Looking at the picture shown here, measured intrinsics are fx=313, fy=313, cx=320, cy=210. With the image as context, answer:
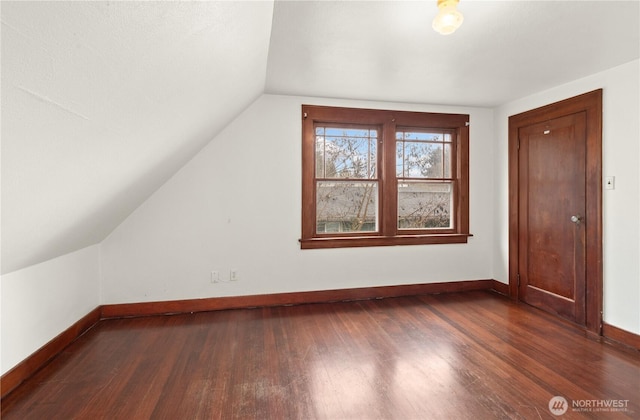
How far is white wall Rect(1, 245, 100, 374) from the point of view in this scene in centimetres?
185

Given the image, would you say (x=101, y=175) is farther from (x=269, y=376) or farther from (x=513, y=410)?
(x=513, y=410)

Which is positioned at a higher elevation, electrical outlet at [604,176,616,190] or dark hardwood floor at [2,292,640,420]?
electrical outlet at [604,176,616,190]

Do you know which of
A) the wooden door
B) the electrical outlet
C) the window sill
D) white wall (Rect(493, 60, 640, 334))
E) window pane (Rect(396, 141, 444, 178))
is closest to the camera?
white wall (Rect(493, 60, 640, 334))

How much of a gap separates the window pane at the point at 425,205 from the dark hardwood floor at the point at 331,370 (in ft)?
3.86

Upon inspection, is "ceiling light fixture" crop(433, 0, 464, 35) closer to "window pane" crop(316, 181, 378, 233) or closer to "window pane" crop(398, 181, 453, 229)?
"window pane" crop(316, 181, 378, 233)

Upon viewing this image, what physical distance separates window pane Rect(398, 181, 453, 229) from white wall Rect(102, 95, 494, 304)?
416 mm

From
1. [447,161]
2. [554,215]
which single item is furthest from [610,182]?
[447,161]

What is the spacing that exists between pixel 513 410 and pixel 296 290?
6.97ft

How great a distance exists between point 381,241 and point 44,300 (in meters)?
2.97
